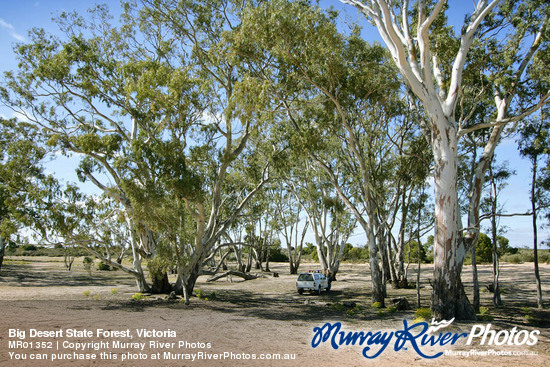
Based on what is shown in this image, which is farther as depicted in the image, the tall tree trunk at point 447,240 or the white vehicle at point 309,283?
the white vehicle at point 309,283

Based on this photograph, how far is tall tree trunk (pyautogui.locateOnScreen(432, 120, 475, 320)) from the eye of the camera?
38.3 ft

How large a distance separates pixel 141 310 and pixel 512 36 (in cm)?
1710

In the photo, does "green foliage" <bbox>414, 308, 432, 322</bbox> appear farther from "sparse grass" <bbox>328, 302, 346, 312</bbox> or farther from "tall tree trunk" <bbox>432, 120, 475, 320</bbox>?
"sparse grass" <bbox>328, 302, 346, 312</bbox>

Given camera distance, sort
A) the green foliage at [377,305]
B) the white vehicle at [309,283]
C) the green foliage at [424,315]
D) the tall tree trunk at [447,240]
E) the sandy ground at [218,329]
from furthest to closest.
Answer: the white vehicle at [309,283] → the green foliage at [377,305] → the green foliage at [424,315] → the tall tree trunk at [447,240] → the sandy ground at [218,329]

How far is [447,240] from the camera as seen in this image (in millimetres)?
11680

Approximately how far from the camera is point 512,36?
47.1 feet

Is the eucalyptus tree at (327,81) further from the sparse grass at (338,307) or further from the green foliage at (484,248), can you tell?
the green foliage at (484,248)

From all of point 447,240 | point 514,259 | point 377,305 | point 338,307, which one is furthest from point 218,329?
point 514,259

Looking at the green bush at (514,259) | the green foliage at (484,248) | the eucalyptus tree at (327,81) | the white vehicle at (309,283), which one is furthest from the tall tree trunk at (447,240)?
the green bush at (514,259)

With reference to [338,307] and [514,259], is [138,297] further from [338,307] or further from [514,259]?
[514,259]

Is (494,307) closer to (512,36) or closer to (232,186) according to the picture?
(512,36)

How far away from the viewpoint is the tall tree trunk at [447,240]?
11.7 metres

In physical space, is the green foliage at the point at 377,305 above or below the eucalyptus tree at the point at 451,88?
below

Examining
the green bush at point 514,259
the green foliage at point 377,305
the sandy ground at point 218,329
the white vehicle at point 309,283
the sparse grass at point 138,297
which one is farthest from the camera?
the green bush at point 514,259
